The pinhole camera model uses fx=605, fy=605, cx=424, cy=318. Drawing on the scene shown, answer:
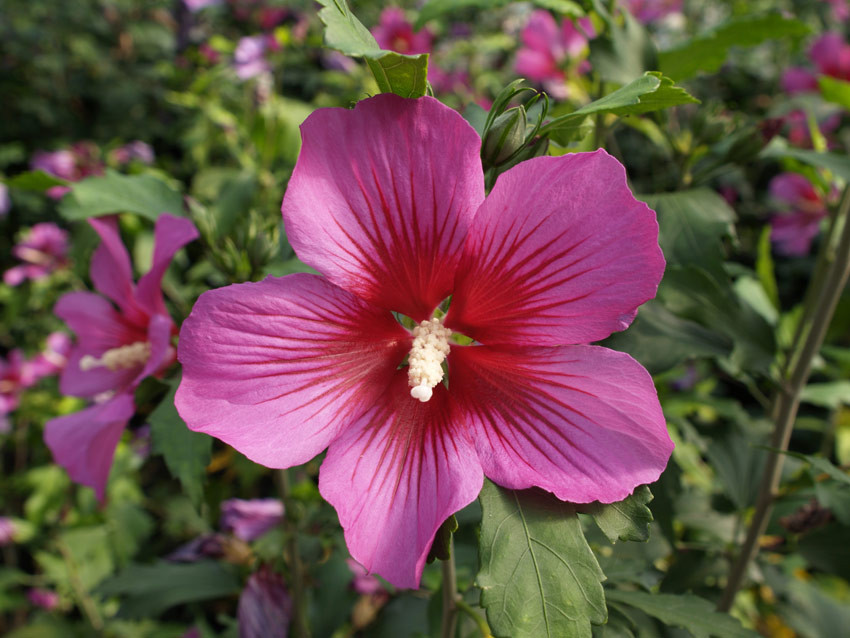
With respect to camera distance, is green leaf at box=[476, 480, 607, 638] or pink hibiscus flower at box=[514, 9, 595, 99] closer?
green leaf at box=[476, 480, 607, 638]

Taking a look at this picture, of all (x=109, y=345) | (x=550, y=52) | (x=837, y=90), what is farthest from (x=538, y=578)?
(x=550, y=52)

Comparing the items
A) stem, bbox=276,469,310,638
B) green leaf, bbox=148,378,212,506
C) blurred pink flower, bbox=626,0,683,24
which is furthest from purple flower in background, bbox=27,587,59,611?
blurred pink flower, bbox=626,0,683,24

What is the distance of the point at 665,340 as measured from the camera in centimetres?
94

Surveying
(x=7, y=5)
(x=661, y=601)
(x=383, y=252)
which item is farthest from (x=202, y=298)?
(x=7, y=5)

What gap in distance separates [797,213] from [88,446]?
2865 mm

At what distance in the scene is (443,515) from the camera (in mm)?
551

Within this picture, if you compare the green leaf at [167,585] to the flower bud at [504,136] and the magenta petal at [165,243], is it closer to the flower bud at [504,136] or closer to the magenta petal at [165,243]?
the magenta petal at [165,243]

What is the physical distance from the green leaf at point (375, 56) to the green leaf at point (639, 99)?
16 centimetres

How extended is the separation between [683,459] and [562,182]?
115 centimetres

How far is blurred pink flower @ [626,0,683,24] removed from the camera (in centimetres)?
331

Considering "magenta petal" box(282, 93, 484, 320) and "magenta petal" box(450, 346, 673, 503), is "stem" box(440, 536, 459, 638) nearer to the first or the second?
"magenta petal" box(450, 346, 673, 503)

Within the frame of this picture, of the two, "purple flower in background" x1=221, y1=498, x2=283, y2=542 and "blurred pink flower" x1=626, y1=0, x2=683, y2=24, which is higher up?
"blurred pink flower" x1=626, y1=0, x2=683, y2=24

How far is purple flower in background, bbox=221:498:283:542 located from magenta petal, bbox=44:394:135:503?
488 millimetres

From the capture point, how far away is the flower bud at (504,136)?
2.08 ft
